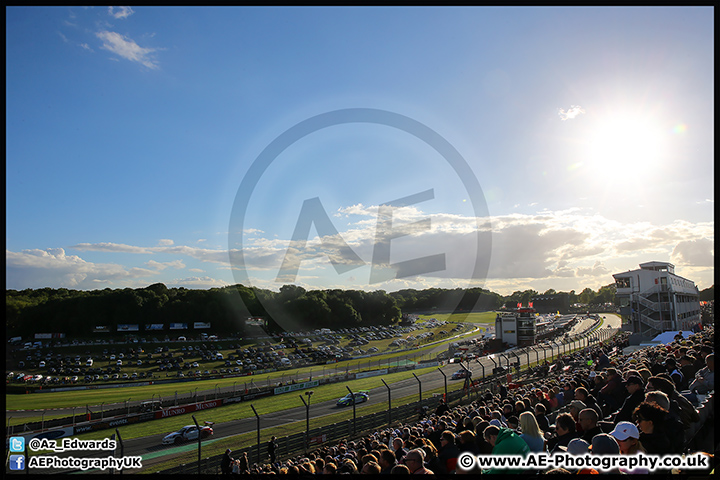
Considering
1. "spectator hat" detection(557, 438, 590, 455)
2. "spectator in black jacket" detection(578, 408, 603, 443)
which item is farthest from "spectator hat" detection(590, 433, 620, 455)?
"spectator in black jacket" detection(578, 408, 603, 443)

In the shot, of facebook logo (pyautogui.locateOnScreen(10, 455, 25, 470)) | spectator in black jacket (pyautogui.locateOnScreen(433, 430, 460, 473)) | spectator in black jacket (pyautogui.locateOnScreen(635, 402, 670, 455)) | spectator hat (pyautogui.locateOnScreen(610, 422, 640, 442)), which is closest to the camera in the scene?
spectator hat (pyautogui.locateOnScreen(610, 422, 640, 442))

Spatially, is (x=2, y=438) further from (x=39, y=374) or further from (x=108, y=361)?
(x=108, y=361)

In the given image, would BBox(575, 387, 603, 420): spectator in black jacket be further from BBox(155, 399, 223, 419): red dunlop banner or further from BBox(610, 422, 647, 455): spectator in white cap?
BBox(155, 399, 223, 419): red dunlop banner

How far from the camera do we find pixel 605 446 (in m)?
4.06

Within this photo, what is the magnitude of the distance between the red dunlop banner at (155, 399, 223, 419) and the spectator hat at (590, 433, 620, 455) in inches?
1225

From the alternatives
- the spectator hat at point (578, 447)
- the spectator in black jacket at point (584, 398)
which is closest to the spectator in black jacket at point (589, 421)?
the spectator hat at point (578, 447)

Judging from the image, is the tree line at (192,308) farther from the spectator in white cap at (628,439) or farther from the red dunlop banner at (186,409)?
the spectator in white cap at (628,439)

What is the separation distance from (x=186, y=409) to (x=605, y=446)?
105 ft

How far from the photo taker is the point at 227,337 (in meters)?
87.6

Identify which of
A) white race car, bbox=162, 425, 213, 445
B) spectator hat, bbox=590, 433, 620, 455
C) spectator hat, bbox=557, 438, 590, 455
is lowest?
white race car, bbox=162, 425, 213, 445

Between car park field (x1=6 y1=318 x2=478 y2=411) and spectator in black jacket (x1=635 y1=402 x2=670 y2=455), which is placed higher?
spectator in black jacket (x1=635 y1=402 x2=670 y2=455)

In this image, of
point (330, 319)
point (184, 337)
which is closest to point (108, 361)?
point (184, 337)

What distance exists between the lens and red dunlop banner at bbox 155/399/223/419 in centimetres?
2861

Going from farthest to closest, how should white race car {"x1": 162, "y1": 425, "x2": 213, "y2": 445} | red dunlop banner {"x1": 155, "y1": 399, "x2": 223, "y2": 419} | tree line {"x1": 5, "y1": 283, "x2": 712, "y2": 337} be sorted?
tree line {"x1": 5, "y1": 283, "x2": 712, "y2": 337} → red dunlop banner {"x1": 155, "y1": 399, "x2": 223, "y2": 419} → white race car {"x1": 162, "y1": 425, "x2": 213, "y2": 445}
